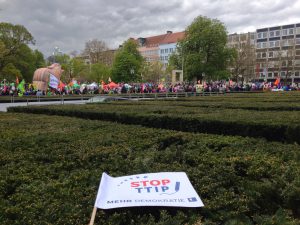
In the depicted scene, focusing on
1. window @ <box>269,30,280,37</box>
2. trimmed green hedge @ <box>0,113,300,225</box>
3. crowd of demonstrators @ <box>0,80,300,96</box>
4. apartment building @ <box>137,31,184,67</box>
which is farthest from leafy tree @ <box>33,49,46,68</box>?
trimmed green hedge @ <box>0,113,300,225</box>

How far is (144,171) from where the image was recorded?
3852mm

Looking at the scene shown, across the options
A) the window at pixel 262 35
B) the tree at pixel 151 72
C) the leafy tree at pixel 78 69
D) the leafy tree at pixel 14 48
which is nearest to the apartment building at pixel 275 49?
the window at pixel 262 35

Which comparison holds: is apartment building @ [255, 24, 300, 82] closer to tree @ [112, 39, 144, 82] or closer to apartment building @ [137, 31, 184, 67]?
apartment building @ [137, 31, 184, 67]

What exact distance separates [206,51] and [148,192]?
65748 mm

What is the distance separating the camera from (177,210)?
2.80 meters

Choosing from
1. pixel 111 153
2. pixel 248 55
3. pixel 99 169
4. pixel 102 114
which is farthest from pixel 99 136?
pixel 248 55

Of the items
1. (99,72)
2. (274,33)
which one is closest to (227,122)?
(99,72)

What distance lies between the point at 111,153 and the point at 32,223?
2.32 m

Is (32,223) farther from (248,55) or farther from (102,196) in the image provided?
(248,55)

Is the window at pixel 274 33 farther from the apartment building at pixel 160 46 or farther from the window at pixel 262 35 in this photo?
the apartment building at pixel 160 46

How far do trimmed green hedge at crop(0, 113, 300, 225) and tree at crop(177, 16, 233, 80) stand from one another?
196ft

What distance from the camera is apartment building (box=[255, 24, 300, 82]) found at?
314 ft

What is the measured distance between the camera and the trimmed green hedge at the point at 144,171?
8.84 ft

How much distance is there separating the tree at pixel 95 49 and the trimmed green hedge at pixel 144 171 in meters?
83.6
